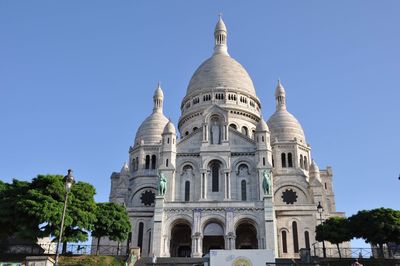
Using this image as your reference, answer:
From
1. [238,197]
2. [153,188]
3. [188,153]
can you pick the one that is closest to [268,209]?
[238,197]

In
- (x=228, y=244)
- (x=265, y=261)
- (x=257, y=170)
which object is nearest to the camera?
(x=265, y=261)

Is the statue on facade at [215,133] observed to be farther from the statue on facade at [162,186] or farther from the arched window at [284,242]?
the arched window at [284,242]

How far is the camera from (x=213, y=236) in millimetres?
48625

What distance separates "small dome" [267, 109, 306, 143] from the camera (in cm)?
6188

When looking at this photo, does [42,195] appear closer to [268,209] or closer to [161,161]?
[161,161]

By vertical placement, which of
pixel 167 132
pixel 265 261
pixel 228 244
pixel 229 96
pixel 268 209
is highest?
pixel 229 96

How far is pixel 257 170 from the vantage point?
167 feet

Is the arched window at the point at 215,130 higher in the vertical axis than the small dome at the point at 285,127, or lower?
lower

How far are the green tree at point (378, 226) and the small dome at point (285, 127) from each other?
20782mm

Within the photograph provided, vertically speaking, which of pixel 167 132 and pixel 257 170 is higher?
pixel 167 132

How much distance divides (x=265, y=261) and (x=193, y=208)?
19.6 metres

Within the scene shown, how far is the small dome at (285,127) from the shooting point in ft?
203

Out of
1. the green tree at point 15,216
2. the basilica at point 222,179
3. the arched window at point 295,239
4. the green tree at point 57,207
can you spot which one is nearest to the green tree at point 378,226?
the basilica at point 222,179

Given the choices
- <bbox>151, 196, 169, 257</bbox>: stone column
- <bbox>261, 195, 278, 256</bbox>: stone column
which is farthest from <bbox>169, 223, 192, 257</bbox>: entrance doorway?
<bbox>261, 195, 278, 256</bbox>: stone column
